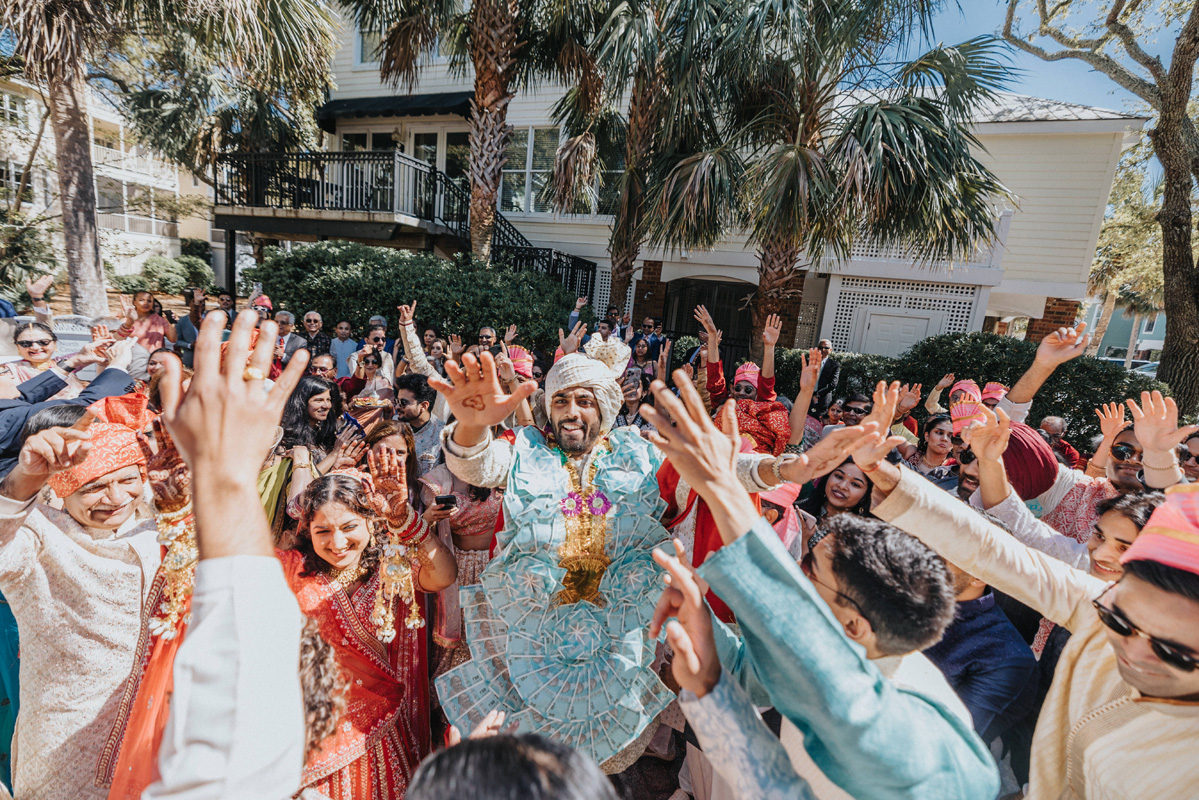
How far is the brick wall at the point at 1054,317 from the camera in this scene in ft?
34.0

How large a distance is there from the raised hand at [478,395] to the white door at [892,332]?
10.7 m

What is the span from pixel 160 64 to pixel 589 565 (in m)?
15.7

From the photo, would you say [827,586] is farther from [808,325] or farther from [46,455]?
[808,325]

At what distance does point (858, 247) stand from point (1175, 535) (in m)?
11.1

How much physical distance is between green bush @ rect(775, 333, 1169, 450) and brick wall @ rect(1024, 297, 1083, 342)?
3029mm

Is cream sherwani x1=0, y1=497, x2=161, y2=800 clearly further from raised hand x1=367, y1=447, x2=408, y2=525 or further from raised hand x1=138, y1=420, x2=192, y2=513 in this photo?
raised hand x1=367, y1=447, x2=408, y2=525

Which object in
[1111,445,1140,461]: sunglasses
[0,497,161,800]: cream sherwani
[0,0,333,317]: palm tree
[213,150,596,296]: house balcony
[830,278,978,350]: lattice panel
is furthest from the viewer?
[213,150,596,296]: house balcony

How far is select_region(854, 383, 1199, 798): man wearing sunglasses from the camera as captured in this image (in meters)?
1.03

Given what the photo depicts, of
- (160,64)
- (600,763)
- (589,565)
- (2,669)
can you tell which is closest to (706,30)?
(589,565)

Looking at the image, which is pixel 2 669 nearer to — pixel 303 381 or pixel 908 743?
pixel 303 381

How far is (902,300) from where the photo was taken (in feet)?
34.8

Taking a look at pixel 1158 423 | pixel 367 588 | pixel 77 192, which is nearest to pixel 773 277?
pixel 1158 423

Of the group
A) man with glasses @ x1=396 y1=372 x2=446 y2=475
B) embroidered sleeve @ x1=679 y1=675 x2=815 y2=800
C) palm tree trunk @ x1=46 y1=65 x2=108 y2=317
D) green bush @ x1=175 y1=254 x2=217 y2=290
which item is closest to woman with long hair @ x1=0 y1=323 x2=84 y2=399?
man with glasses @ x1=396 y1=372 x2=446 y2=475

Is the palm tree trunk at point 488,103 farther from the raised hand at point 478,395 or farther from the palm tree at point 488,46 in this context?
the raised hand at point 478,395
